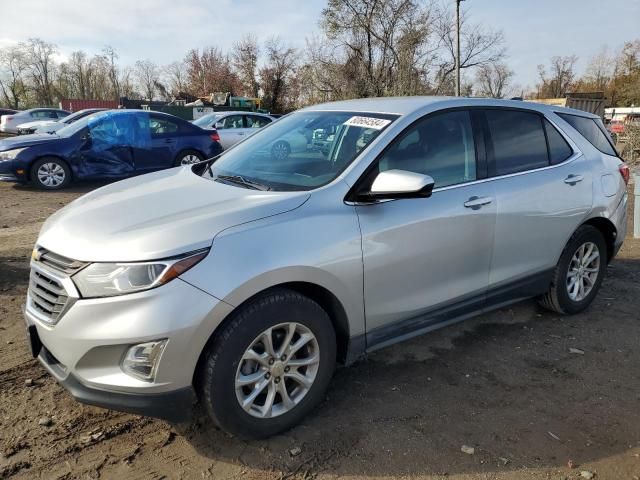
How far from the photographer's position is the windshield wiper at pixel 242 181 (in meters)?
3.04

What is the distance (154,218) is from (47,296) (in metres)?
0.63

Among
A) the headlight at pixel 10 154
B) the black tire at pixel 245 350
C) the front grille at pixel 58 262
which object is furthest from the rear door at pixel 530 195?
the headlight at pixel 10 154

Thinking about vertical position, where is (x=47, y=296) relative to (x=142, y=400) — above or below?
above

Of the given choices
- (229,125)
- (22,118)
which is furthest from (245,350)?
(22,118)

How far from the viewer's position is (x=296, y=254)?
8.47 ft

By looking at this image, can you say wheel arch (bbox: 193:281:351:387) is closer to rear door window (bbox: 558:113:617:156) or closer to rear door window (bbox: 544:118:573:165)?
rear door window (bbox: 544:118:573:165)

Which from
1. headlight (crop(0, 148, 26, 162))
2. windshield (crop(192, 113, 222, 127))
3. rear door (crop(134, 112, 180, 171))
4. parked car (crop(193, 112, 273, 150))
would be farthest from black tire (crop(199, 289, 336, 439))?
windshield (crop(192, 113, 222, 127))

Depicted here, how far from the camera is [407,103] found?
136 inches

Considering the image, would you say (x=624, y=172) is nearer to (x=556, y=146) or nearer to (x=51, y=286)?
(x=556, y=146)

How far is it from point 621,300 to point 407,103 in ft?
9.77

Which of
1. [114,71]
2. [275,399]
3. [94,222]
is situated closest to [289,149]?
[94,222]

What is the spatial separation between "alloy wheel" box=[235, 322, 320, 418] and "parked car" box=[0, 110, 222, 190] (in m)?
8.67

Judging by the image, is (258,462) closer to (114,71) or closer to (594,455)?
(594,455)

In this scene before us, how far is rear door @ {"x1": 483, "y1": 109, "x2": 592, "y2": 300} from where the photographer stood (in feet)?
11.8
